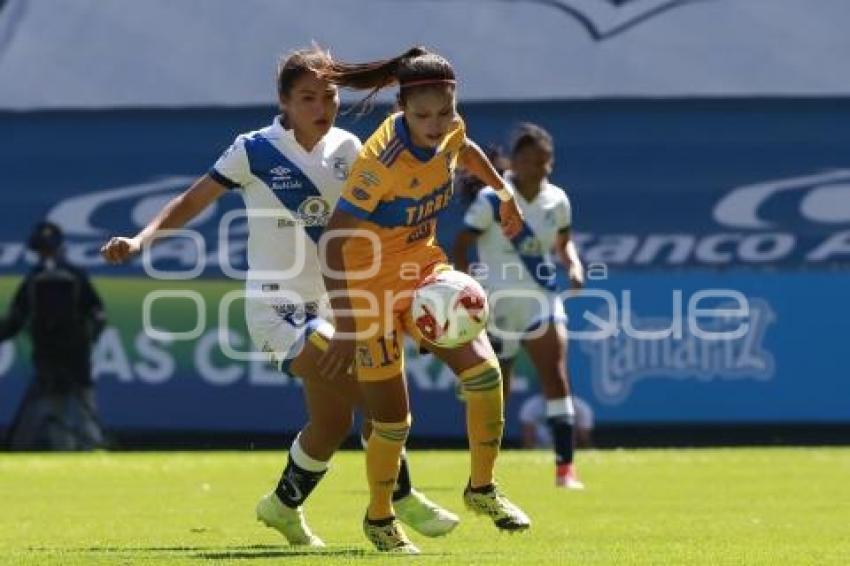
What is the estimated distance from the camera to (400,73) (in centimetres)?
846

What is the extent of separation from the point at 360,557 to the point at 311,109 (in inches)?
81.2

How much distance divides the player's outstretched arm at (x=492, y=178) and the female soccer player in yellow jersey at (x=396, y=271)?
1.17 ft

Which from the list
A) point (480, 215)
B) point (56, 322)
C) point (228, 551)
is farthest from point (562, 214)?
point (56, 322)

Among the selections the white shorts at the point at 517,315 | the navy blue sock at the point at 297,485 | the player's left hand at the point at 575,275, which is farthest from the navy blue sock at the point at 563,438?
the navy blue sock at the point at 297,485

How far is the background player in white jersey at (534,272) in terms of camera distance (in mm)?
13766

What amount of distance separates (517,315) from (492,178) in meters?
5.01

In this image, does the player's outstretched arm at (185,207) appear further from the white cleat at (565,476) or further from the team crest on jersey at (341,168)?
the white cleat at (565,476)

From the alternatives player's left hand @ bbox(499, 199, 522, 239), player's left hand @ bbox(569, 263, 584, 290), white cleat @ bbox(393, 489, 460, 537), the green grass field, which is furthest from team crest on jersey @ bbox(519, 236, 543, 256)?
white cleat @ bbox(393, 489, 460, 537)

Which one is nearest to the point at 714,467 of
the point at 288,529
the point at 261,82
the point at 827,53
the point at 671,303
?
the point at 671,303

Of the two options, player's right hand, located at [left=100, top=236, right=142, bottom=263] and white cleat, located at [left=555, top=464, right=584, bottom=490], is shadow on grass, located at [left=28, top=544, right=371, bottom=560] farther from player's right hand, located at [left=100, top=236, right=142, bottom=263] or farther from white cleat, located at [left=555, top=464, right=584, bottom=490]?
white cleat, located at [left=555, top=464, right=584, bottom=490]

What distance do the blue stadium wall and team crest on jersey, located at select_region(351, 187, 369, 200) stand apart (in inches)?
408

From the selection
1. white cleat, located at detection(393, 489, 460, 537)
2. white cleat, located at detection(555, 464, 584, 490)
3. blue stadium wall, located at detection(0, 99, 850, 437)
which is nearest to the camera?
white cleat, located at detection(393, 489, 460, 537)

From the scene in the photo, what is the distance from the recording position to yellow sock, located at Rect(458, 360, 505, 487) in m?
8.55

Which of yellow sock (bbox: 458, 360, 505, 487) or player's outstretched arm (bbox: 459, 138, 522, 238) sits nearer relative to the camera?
yellow sock (bbox: 458, 360, 505, 487)
